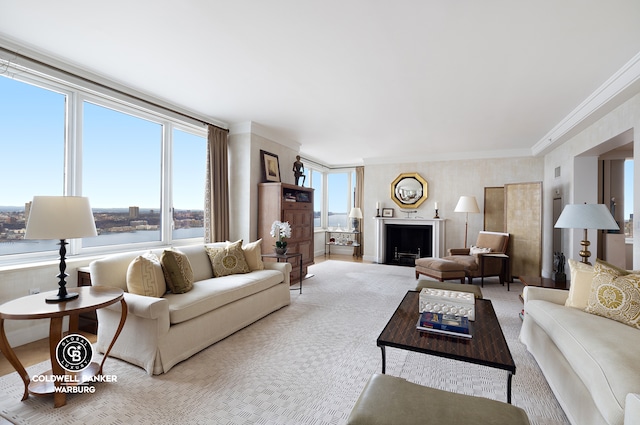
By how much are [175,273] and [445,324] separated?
2352 mm

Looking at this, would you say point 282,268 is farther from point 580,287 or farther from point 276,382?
point 580,287

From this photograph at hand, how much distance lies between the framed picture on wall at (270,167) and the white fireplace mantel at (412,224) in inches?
120

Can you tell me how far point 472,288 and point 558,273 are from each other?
1.37 m

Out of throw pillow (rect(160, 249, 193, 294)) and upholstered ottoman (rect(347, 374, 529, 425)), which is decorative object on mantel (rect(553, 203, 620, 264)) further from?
throw pillow (rect(160, 249, 193, 294))

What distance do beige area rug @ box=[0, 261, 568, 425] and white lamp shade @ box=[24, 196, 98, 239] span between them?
1.08 meters

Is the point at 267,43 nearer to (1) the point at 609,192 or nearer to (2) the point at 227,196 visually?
(2) the point at 227,196

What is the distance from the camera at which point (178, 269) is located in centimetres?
284

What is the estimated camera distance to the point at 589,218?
2.90 metres

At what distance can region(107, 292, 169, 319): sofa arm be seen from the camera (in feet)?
7.38

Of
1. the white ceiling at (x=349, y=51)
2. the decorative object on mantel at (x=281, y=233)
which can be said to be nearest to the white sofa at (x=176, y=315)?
the decorative object on mantel at (x=281, y=233)

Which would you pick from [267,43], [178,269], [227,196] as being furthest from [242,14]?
[227,196]

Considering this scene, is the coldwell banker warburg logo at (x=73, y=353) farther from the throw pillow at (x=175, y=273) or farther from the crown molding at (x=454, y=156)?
the crown molding at (x=454, y=156)

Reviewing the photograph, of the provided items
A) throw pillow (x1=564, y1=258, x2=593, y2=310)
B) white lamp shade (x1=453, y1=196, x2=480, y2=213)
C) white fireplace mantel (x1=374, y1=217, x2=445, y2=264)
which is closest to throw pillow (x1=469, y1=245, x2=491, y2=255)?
white lamp shade (x1=453, y1=196, x2=480, y2=213)

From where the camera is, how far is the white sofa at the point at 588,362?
4.51ft
